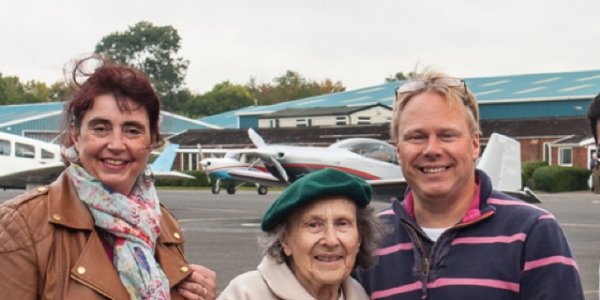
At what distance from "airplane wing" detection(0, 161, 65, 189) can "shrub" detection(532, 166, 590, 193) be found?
23.9 metres

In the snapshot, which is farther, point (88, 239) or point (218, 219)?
point (218, 219)

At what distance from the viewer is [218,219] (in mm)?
22500

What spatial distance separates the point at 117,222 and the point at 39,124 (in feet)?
234

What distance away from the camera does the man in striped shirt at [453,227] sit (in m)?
2.91

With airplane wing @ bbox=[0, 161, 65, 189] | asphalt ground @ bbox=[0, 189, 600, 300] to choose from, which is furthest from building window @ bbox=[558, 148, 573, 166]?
airplane wing @ bbox=[0, 161, 65, 189]

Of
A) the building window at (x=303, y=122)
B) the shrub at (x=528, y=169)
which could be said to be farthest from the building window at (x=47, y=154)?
the building window at (x=303, y=122)

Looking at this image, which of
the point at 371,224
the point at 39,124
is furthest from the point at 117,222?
the point at 39,124

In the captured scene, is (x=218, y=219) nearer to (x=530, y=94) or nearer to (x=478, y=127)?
(x=478, y=127)

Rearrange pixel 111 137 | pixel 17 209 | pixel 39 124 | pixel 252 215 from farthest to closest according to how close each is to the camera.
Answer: pixel 39 124, pixel 252 215, pixel 111 137, pixel 17 209

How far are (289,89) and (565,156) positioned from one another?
69.1 m

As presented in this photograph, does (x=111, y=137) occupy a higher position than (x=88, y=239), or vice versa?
(x=111, y=137)

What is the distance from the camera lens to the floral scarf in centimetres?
282

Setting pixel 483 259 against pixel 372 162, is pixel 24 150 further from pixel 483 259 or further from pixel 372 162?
pixel 483 259

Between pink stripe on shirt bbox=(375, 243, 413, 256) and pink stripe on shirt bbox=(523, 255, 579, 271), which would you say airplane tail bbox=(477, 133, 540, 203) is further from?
pink stripe on shirt bbox=(523, 255, 579, 271)
